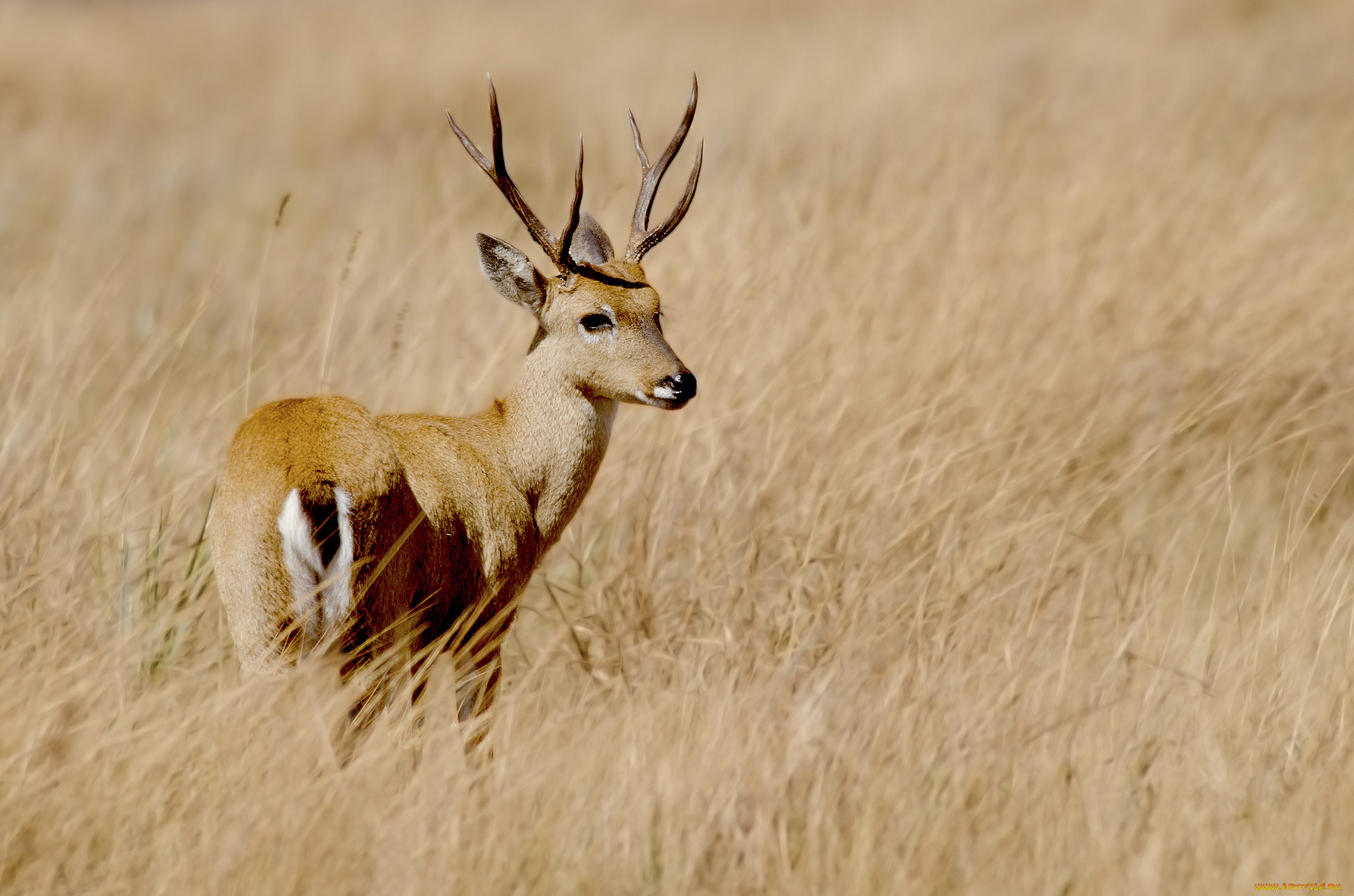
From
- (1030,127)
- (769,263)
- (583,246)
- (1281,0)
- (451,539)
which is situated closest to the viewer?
(451,539)

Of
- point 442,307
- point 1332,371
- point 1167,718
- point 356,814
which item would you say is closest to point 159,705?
point 356,814

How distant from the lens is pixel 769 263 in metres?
5.48

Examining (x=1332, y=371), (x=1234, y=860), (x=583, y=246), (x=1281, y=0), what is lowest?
(x=1234, y=860)

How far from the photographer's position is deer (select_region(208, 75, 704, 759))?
3.13m

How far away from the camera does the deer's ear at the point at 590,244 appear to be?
4402mm

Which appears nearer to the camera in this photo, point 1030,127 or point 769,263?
point 769,263

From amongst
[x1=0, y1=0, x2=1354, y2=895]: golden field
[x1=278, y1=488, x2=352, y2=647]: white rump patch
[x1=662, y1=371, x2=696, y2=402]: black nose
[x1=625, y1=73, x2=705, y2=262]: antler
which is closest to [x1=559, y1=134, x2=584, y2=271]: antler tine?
[x1=625, y1=73, x2=705, y2=262]: antler

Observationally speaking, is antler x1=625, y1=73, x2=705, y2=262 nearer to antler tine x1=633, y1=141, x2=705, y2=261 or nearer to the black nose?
antler tine x1=633, y1=141, x2=705, y2=261

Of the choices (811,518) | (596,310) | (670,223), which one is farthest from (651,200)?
(811,518)

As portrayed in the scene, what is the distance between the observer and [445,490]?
3.57 m

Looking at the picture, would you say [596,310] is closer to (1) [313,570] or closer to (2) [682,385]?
(2) [682,385]

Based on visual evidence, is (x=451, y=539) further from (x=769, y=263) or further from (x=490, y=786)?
(x=769, y=263)

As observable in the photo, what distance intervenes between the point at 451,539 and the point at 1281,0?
11059 mm

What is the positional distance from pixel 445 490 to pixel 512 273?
71cm
